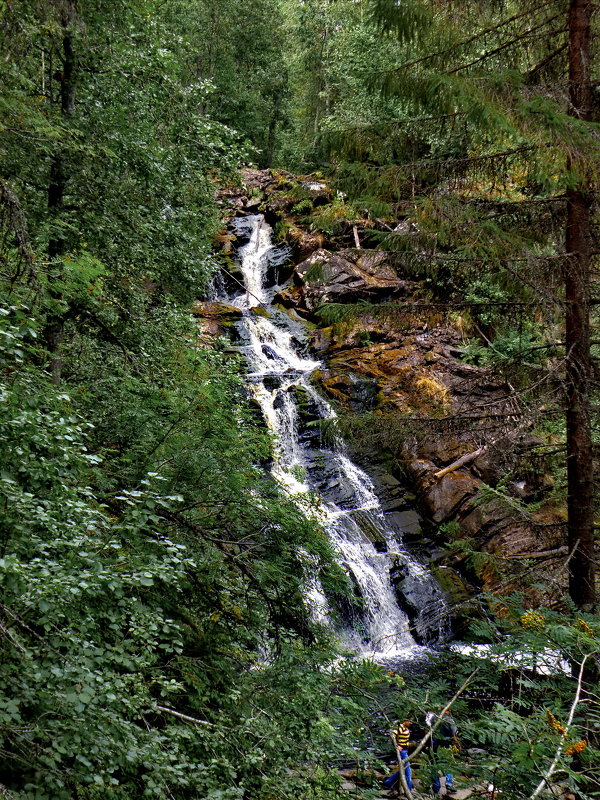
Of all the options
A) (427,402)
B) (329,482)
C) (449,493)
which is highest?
(427,402)

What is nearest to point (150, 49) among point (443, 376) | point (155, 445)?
point (155, 445)

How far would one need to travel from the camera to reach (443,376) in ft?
50.8

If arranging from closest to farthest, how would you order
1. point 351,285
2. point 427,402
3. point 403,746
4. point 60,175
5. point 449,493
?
point 403,746
point 60,175
point 449,493
point 427,402
point 351,285

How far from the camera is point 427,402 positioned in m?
14.7

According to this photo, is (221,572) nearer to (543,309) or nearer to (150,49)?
(543,309)

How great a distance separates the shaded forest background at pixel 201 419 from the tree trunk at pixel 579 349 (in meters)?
0.03

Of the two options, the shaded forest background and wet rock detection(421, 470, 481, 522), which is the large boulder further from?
the shaded forest background

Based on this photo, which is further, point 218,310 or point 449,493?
point 218,310

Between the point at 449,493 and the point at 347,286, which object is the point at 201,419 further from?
the point at 347,286

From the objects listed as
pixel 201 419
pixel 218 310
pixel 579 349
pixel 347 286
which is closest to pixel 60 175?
pixel 201 419

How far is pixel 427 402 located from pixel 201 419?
9.64 metres

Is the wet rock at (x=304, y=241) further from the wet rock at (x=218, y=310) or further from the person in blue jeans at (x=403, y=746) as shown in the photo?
the person in blue jeans at (x=403, y=746)

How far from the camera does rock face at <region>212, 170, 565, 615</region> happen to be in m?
5.88

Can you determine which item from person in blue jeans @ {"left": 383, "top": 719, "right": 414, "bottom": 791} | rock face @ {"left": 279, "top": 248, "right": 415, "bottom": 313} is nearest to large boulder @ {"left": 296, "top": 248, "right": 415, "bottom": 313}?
rock face @ {"left": 279, "top": 248, "right": 415, "bottom": 313}
